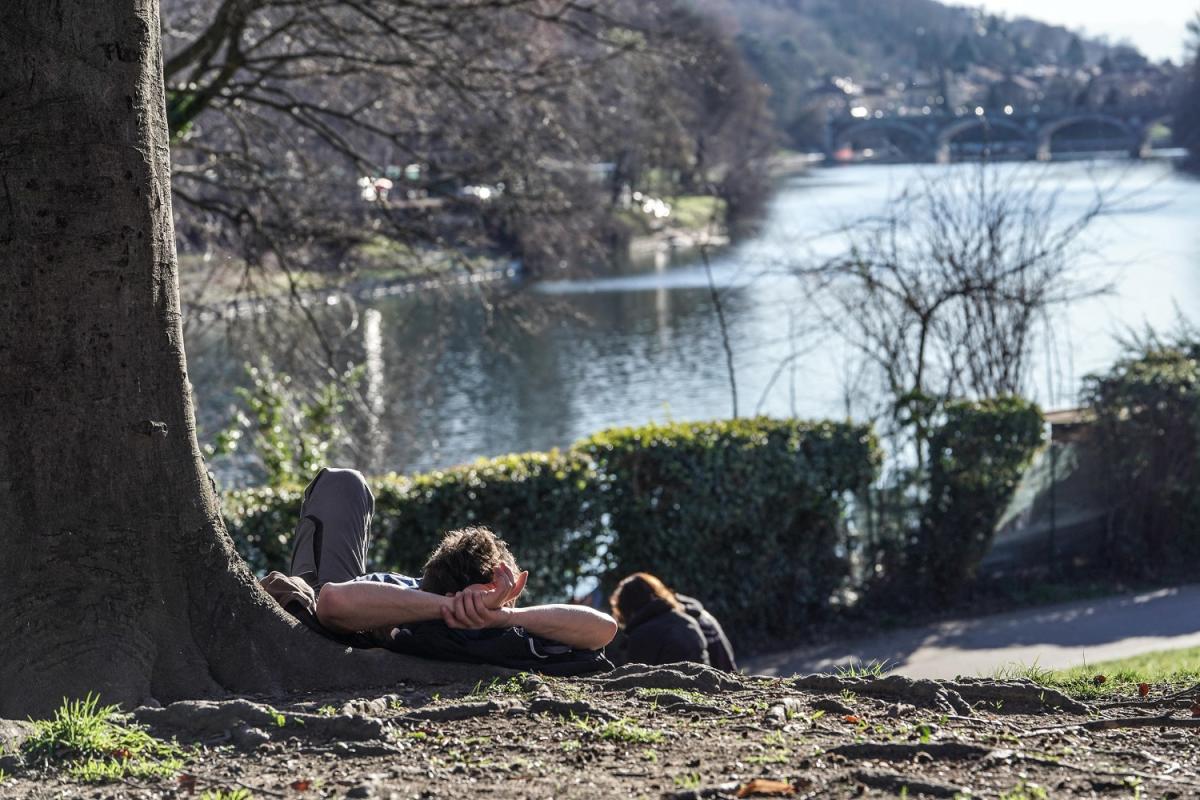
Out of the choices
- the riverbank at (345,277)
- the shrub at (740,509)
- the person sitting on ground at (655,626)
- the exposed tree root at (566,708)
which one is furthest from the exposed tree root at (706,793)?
the riverbank at (345,277)

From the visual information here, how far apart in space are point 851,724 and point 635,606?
3433 mm

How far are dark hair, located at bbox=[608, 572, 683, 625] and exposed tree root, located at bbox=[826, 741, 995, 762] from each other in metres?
3.70

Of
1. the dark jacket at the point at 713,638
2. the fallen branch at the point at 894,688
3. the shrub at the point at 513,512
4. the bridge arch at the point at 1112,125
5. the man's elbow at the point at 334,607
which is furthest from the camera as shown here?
the bridge arch at the point at 1112,125

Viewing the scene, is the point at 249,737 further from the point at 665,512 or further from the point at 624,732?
the point at 665,512

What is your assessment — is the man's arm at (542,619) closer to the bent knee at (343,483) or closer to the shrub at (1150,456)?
the bent knee at (343,483)

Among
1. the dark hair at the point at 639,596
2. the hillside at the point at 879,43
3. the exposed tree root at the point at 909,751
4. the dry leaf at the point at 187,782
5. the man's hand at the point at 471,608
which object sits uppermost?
the hillside at the point at 879,43

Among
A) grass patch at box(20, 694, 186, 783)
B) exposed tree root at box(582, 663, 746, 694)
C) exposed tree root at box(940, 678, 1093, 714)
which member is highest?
grass patch at box(20, 694, 186, 783)

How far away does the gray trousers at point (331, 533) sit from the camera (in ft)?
17.7

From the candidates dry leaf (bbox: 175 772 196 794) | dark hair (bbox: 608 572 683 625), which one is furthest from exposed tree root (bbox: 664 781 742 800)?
dark hair (bbox: 608 572 683 625)

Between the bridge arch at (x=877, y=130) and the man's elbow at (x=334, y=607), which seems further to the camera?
the bridge arch at (x=877, y=130)

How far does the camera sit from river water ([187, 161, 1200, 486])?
17234 mm

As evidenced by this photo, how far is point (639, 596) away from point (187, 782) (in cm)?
422

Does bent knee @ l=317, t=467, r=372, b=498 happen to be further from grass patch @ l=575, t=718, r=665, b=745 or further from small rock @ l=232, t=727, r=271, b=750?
grass patch @ l=575, t=718, r=665, b=745

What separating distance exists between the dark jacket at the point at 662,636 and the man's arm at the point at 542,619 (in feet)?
7.36
